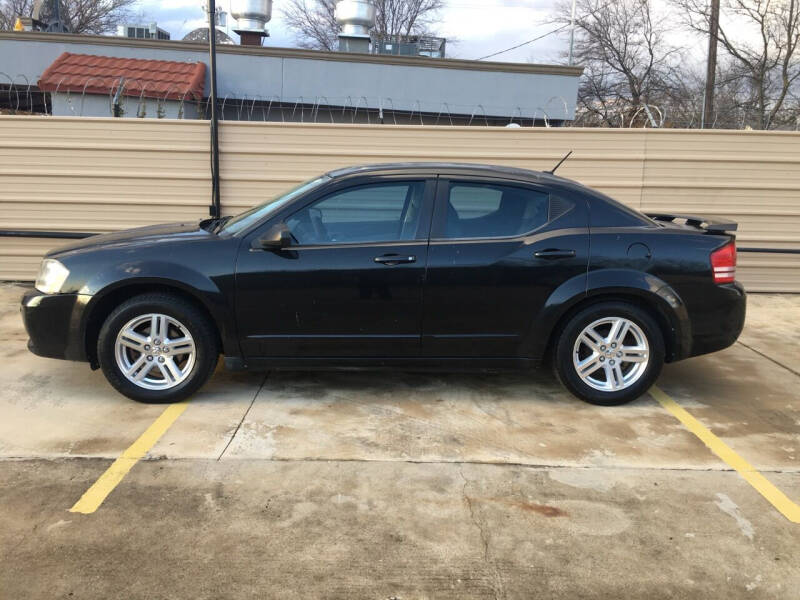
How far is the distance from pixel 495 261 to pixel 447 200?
544 millimetres

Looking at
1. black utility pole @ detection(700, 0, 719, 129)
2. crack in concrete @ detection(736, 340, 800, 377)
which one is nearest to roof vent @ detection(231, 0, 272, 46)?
black utility pole @ detection(700, 0, 719, 129)

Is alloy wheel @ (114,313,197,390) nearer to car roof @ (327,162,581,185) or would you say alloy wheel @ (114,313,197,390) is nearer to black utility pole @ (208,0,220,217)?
car roof @ (327,162,581,185)

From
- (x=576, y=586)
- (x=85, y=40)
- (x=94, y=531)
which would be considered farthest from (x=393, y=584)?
(x=85, y=40)

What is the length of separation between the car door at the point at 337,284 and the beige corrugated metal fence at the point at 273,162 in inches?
142

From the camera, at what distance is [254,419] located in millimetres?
4449

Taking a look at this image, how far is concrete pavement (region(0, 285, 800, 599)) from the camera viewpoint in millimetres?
2883

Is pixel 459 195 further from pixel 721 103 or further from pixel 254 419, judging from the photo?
pixel 721 103

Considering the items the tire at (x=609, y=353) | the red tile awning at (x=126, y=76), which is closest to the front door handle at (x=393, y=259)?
the tire at (x=609, y=353)

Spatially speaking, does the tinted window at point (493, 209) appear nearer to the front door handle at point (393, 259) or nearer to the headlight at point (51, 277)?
the front door handle at point (393, 259)

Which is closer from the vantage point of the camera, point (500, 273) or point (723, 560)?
point (723, 560)

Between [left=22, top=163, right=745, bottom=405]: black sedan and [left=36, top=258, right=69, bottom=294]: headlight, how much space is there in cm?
1

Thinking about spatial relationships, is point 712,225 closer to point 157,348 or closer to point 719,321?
point 719,321

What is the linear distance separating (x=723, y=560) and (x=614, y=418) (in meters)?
1.63

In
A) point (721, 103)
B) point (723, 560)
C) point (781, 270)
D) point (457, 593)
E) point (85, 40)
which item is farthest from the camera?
point (721, 103)
